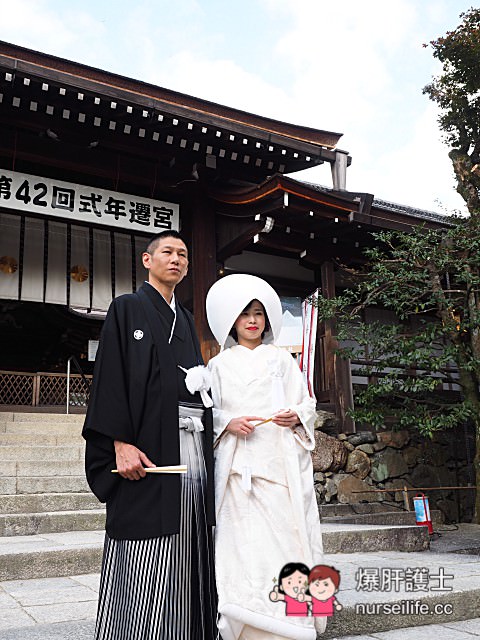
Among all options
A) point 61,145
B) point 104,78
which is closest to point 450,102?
point 104,78

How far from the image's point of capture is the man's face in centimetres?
279

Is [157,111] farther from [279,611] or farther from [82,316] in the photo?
[82,316]

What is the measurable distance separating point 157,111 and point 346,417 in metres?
4.89

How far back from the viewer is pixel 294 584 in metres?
2.68

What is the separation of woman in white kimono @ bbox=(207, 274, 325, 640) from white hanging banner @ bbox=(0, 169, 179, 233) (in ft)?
18.2

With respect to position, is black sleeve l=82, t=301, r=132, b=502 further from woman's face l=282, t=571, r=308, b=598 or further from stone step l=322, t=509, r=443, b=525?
stone step l=322, t=509, r=443, b=525

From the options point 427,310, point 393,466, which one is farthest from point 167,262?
point 393,466

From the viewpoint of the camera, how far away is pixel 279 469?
9.34 ft

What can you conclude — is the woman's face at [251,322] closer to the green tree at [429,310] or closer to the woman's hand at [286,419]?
the woman's hand at [286,419]

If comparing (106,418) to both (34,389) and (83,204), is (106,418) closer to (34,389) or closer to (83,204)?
(83,204)

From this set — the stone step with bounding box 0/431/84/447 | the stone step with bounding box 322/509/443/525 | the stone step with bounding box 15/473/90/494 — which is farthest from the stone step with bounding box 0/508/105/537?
the stone step with bounding box 322/509/443/525

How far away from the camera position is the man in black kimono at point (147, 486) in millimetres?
2389
